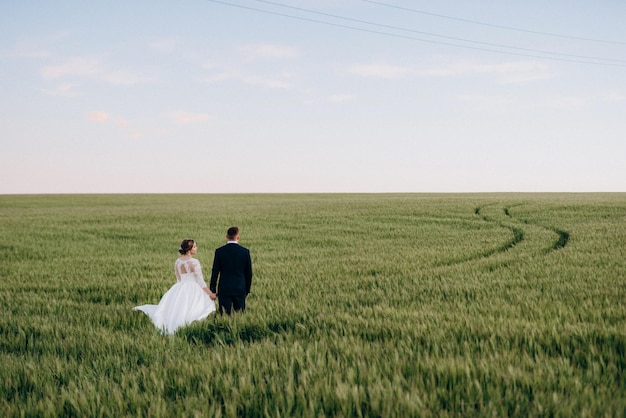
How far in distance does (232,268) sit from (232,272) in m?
0.08

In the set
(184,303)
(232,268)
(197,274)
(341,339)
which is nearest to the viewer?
(341,339)

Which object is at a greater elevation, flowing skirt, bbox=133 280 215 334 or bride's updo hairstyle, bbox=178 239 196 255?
bride's updo hairstyle, bbox=178 239 196 255

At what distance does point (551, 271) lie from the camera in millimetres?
11922

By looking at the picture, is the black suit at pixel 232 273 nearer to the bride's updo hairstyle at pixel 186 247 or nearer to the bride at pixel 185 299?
the bride at pixel 185 299

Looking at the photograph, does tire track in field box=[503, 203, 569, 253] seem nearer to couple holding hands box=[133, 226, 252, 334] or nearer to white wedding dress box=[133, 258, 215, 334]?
couple holding hands box=[133, 226, 252, 334]

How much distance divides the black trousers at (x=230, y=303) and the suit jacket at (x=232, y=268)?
0.41 feet

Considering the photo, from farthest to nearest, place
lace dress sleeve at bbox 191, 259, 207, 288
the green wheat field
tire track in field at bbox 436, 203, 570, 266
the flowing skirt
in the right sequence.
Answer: tire track in field at bbox 436, 203, 570, 266
lace dress sleeve at bbox 191, 259, 207, 288
the flowing skirt
the green wheat field

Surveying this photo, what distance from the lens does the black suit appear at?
312 inches

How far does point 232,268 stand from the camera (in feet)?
26.2

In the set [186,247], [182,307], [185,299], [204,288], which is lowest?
[182,307]

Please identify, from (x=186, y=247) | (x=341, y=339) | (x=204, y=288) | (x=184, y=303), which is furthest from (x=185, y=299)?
(x=341, y=339)

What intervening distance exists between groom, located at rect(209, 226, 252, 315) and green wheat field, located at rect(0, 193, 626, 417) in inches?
14.3

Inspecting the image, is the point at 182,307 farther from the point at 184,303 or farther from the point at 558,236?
the point at 558,236

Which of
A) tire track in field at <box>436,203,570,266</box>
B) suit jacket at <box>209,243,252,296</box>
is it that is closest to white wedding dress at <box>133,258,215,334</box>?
suit jacket at <box>209,243,252,296</box>
